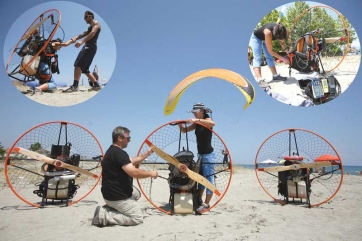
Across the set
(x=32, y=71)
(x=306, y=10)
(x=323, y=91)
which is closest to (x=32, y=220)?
(x=32, y=71)

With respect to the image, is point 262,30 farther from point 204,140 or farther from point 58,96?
point 58,96

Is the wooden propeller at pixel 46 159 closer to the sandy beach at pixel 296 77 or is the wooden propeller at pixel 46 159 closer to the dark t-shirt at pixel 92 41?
the dark t-shirt at pixel 92 41

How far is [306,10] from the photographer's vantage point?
19.4 feet

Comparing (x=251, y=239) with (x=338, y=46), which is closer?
(x=251, y=239)

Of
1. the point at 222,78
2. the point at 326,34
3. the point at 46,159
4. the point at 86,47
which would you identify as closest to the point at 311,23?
the point at 326,34

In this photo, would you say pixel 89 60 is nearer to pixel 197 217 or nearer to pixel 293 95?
pixel 197 217

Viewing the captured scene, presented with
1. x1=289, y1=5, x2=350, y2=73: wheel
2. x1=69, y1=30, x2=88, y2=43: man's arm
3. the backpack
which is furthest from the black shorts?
x1=289, y1=5, x2=350, y2=73: wheel

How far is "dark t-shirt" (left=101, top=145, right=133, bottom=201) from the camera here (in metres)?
3.88

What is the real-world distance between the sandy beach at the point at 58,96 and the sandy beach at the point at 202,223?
1.82 meters

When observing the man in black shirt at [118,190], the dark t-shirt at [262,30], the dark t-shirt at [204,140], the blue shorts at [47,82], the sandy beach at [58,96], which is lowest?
the man in black shirt at [118,190]

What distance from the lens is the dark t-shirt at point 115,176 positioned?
3877mm

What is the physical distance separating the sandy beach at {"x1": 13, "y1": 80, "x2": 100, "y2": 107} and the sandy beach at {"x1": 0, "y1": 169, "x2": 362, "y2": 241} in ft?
5.99

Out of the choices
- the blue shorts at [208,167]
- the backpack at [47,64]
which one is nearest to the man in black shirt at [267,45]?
the blue shorts at [208,167]

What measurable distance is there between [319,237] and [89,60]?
428 centimetres
